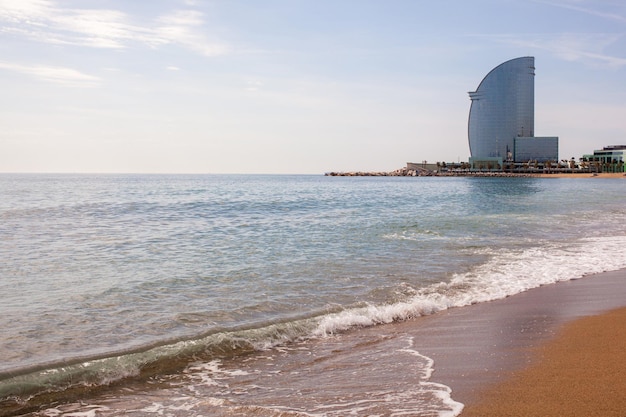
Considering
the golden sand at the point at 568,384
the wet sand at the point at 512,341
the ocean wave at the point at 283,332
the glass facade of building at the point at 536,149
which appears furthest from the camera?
the glass facade of building at the point at 536,149

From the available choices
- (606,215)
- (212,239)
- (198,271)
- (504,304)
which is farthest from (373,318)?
(606,215)

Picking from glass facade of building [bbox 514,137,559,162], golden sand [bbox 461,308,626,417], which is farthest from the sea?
glass facade of building [bbox 514,137,559,162]

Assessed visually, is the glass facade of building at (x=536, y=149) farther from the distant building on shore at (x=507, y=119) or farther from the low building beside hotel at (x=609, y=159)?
the low building beside hotel at (x=609, y=159)

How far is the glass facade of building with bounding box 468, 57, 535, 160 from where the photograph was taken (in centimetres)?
16550

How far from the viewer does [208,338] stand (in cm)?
A: 630

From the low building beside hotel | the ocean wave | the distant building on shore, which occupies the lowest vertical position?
the ocean wave

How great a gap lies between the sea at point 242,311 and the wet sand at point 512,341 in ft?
0.81

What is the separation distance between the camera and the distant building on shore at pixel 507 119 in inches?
6521

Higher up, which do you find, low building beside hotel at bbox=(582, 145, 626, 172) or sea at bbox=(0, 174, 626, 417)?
low building beside hotel at bbox=(582, 145, 626, 172)

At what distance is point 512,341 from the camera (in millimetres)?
6082

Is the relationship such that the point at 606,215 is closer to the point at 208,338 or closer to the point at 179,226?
the point at 179,226

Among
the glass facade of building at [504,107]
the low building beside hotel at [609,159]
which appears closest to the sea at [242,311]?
the low building beside hotel at [609,159]

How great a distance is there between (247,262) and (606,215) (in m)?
21.4

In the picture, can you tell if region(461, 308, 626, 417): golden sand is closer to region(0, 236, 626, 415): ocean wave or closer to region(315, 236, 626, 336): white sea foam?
region(315, 236, 626, 336): white sea foam
